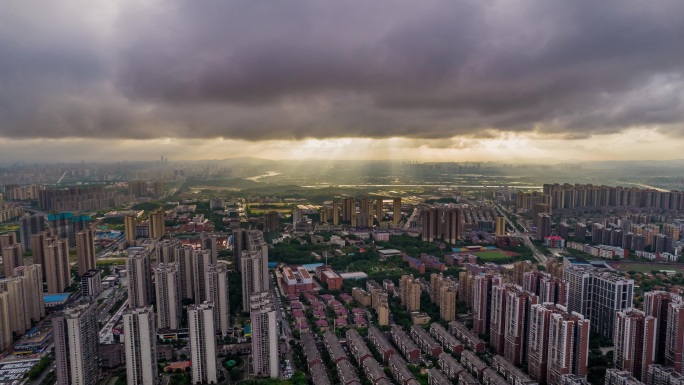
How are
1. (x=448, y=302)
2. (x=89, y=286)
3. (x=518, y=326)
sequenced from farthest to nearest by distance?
(x=89, y=286) → (x=448, y=302) → (x=518, y=326)

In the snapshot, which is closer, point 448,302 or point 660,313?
point 660,313

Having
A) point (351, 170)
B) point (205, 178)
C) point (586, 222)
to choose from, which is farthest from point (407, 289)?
point (351, 170)

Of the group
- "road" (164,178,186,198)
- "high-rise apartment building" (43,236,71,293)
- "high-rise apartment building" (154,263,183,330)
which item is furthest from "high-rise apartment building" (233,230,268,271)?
"road" (164,178,186,198)

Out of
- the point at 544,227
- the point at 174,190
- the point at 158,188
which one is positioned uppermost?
the point at 158,188

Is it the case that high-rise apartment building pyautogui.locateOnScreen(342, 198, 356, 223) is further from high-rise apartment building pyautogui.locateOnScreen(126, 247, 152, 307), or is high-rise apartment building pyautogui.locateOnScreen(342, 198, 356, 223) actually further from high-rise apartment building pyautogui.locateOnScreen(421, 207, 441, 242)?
high-rise apartment building pyautogui.locateOnScreen(126, 247, 152, 307)

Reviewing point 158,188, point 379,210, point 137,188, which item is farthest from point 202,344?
point 137,188

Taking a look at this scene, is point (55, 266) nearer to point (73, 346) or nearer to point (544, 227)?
point (73, 346)

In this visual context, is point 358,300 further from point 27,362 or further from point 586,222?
point 586,222
